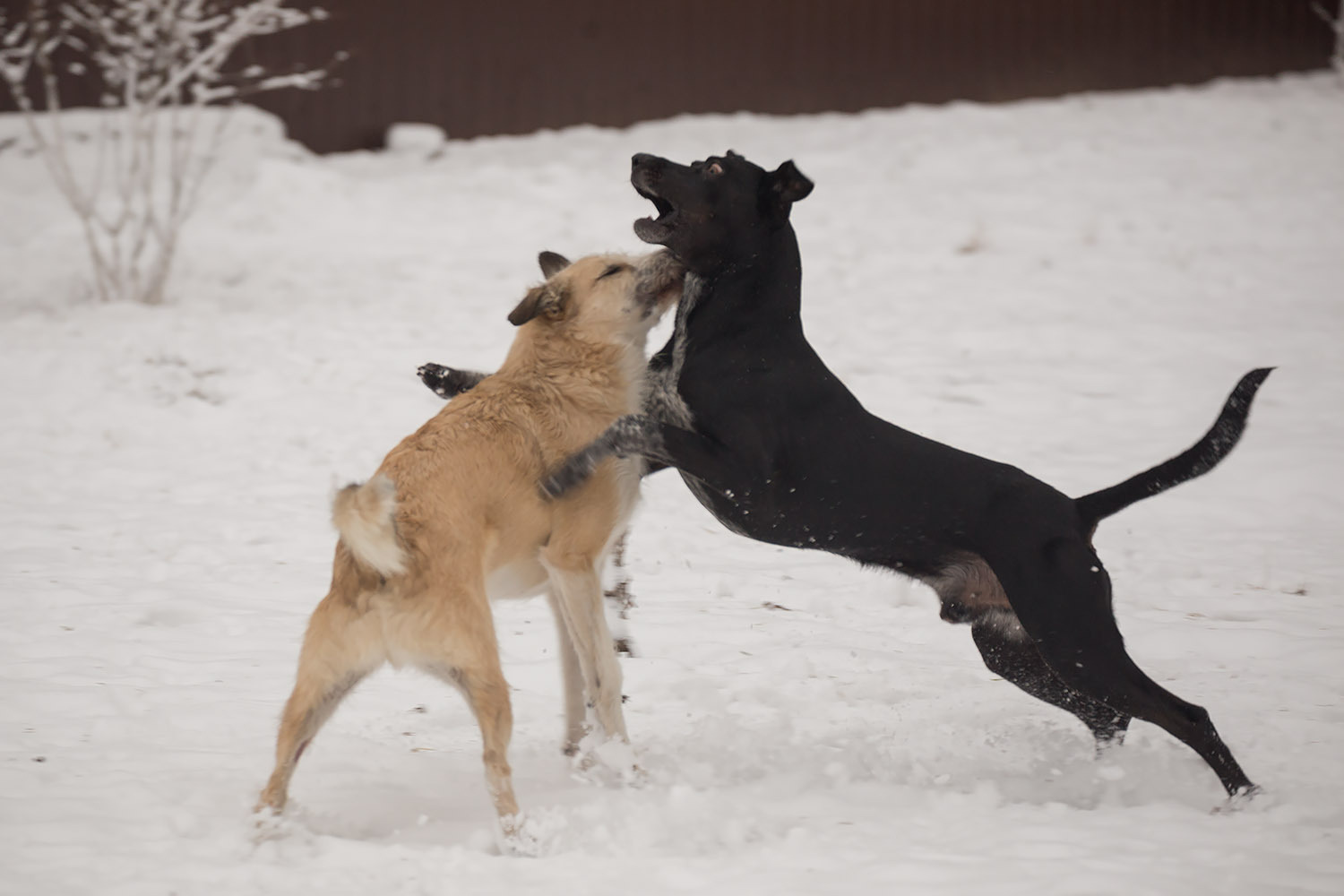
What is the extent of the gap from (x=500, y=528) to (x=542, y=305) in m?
0.86

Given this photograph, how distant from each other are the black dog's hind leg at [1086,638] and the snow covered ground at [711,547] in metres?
0.26

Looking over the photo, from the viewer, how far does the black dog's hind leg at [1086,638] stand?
11.7ft

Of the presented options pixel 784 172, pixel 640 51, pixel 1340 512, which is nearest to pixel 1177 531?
pixel 1340 512

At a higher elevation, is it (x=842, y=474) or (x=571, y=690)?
(x=842, y=474)

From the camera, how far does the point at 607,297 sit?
405 cm

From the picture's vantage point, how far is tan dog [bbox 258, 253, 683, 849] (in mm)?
3080

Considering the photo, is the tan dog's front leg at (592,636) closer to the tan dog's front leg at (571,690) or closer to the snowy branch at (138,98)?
the tan dog's front leg at (571,690)

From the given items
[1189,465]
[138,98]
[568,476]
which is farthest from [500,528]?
[138,98]

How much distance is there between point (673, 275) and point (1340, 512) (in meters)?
4.39

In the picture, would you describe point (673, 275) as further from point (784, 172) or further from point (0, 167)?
point (0, 167)

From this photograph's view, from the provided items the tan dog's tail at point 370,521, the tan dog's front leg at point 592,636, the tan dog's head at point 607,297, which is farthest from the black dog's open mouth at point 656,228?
the tan dog's tail at point 370,521

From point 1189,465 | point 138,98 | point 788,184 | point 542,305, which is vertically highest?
point 138,98

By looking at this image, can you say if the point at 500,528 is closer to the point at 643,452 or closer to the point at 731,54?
the point at 643,452

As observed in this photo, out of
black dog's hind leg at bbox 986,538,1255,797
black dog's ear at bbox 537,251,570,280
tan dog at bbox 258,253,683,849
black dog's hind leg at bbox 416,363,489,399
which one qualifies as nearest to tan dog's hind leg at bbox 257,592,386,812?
tan dog at bbox 258,253,683,849
